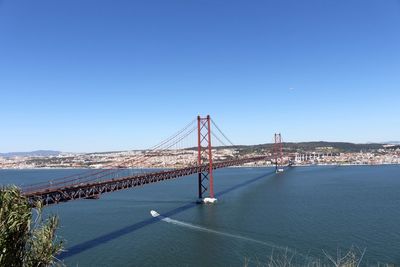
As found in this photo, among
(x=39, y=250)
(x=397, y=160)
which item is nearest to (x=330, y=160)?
(x=397, y=160)

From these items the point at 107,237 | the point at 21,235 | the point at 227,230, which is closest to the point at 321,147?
the point at 227,230

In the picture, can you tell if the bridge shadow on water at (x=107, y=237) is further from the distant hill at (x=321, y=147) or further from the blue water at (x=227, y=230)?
the distant hill at (x=321, y=147)

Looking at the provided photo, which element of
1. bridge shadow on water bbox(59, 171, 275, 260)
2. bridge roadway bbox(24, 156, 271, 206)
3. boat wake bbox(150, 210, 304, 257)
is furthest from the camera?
boat wake bbox(150, 210, 304, 257)

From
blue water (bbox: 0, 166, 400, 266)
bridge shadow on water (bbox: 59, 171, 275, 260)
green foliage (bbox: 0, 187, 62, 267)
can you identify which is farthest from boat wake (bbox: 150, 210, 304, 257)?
green foliage (bbox: 0, 187, 62, 267)

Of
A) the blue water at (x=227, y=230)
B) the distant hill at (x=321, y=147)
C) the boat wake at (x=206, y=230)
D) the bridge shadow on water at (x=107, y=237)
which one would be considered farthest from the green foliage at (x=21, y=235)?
the distant hill at (x=321, y=147)

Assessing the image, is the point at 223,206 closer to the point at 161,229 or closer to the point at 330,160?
the point at 161,229

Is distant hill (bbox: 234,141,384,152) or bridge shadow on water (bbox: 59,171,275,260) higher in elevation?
distant hill (bbox: 234,141,384,152)

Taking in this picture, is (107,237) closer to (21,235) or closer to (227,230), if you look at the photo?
(227,230)

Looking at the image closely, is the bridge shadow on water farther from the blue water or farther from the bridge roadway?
the bridge roadway

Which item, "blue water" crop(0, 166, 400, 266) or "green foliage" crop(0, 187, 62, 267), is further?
"blue water" crop(0, 166, 400, 266)
